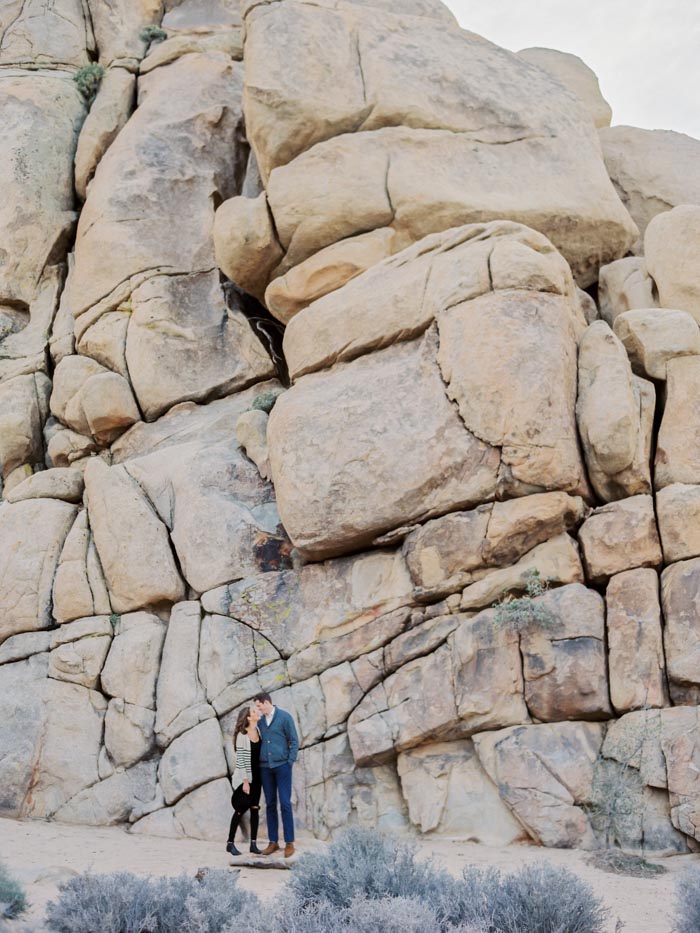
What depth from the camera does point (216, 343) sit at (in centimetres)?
1689

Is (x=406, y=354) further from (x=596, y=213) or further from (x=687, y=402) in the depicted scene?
(x=596, y=213)

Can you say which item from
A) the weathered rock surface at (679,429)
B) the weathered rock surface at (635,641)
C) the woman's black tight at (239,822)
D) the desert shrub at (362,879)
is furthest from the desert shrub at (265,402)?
the desert shrub at (362,879)

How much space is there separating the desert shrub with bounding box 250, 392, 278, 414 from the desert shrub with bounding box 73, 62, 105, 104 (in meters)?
10.3

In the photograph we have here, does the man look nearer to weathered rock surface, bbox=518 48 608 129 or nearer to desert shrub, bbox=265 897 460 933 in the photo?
desert shrub, bbox=265 897 460 933

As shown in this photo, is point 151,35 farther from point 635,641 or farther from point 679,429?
point 635,641

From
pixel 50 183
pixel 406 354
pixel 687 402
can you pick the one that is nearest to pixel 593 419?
pixel 687 402

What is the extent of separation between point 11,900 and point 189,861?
3243 millimetres

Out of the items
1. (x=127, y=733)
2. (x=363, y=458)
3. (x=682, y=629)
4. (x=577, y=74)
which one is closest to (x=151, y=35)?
(x=577, y=74)

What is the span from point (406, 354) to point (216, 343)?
494cm

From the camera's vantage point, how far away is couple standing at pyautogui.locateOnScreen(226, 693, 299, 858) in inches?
394

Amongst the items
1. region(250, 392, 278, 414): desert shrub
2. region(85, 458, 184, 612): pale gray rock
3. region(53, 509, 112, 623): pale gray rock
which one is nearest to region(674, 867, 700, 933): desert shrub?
region(85, 458, 184, 612): pale gray rock

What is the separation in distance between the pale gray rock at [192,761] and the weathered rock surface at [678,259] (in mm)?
9536

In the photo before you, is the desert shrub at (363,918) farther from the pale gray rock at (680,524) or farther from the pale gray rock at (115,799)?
the pale gray rock at (680,524)

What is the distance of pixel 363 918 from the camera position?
6129 millimetres
